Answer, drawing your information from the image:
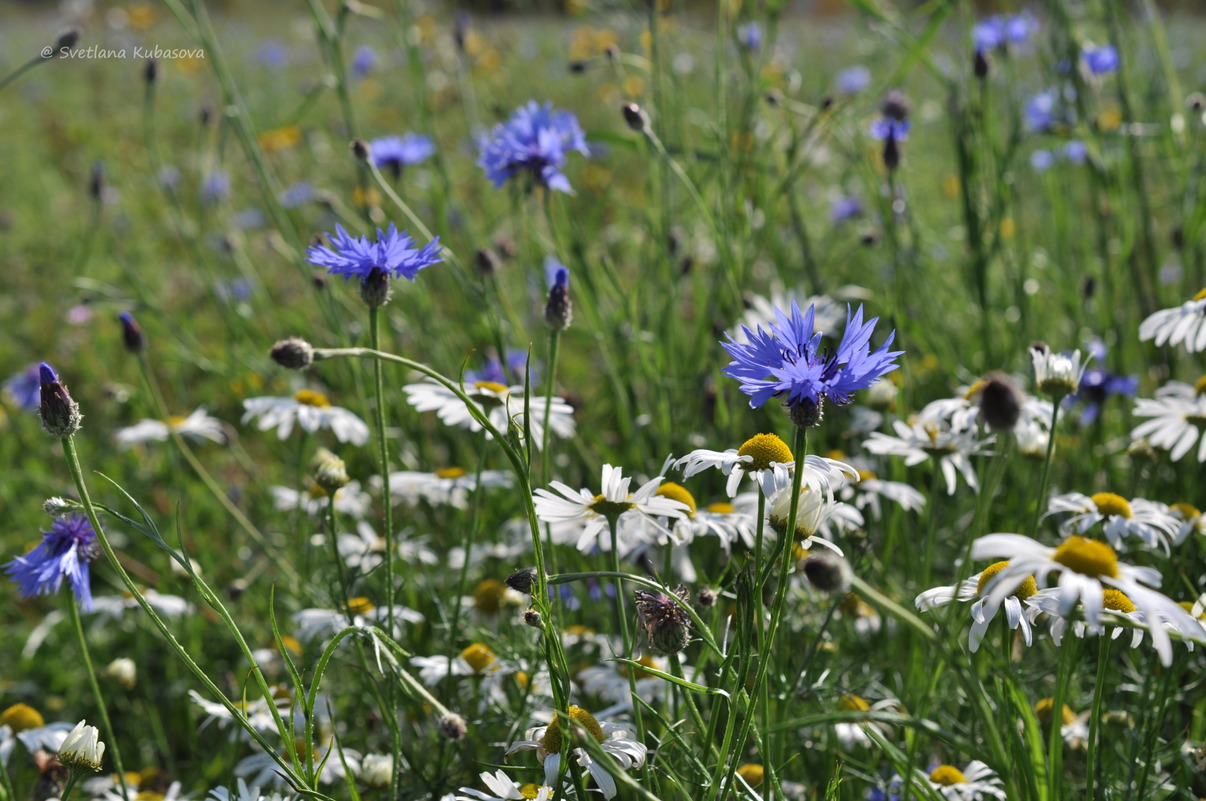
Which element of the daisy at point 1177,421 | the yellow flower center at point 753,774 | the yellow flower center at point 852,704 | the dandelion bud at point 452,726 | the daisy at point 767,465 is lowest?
the yellow flower center at point 753,774

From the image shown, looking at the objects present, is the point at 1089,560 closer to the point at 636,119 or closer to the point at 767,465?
the point at 767,465

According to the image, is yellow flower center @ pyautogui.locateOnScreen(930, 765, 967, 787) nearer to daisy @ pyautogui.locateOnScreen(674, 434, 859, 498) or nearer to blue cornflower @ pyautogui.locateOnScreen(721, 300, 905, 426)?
daisy @ pyautogui.locateOnScreen(674, 434, 859, 498)

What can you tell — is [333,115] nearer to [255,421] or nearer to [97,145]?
[97,145]

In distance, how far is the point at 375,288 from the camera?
99 centimetres

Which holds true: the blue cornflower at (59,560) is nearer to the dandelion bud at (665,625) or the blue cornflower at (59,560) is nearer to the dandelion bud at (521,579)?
the dandelion bud at (521,579)

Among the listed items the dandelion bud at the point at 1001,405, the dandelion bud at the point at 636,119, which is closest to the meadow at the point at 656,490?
the dandelion bud at the point at 1001,405

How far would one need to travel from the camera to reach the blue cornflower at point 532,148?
5.31 feet

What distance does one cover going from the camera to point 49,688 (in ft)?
6.00

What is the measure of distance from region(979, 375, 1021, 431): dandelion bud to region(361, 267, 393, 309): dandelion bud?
1.94ft

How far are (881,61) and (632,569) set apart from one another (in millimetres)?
2125

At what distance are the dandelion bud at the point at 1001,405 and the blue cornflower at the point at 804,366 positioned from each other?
Result: 113mm

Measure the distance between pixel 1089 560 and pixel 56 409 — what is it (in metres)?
0.89

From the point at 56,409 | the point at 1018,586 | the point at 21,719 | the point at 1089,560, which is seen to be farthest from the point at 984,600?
the point at 21,719

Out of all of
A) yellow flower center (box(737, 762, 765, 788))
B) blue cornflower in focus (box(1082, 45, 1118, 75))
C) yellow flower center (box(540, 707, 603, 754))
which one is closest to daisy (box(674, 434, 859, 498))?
yellow flower center (box(540, 707, 603, 754))
